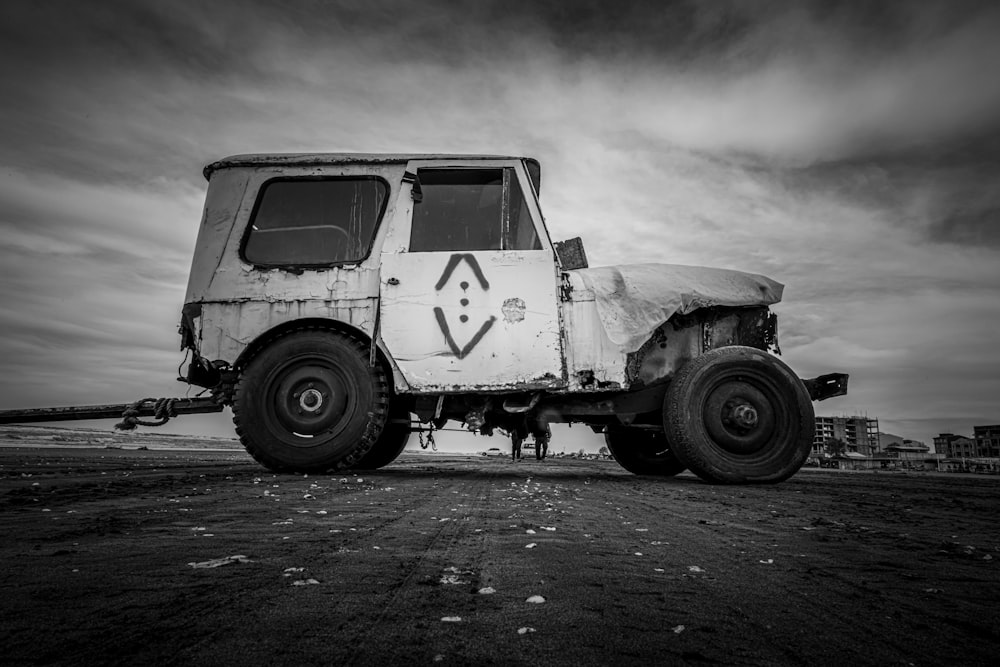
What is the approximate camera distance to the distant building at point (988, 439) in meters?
61.0

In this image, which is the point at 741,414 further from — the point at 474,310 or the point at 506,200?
the point at 506,200

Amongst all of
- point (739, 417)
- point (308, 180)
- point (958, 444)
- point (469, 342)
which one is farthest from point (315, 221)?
point (958, 444)

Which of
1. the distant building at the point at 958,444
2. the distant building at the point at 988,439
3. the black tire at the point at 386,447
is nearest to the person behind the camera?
the black tire at the point at 386,447

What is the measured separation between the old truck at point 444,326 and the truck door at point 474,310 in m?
0.01

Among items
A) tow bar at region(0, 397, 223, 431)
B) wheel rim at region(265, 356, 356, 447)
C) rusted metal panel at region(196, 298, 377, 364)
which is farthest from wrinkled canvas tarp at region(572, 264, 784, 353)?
tow bar at region(0, 397, 223, 431)

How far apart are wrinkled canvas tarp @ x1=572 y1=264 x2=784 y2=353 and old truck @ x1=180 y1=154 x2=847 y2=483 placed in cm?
2

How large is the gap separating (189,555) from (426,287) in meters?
3.27

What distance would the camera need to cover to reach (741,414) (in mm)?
4391

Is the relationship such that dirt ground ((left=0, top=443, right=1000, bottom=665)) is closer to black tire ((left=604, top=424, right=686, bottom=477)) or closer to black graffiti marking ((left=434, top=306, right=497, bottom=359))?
black graffiti marking ((left=434, top=306, right=497, bottom=359))

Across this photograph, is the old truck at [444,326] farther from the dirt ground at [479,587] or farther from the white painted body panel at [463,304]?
the dirt ground at [479,587]

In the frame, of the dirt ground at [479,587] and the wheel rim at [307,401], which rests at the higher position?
the wheel rim at [307,401]

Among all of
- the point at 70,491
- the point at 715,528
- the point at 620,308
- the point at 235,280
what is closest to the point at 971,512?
the point at 715,528

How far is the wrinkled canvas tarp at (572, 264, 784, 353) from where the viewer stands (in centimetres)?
453

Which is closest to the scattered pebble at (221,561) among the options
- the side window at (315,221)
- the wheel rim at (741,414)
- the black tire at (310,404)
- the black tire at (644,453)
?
the black tire at (310,404)
